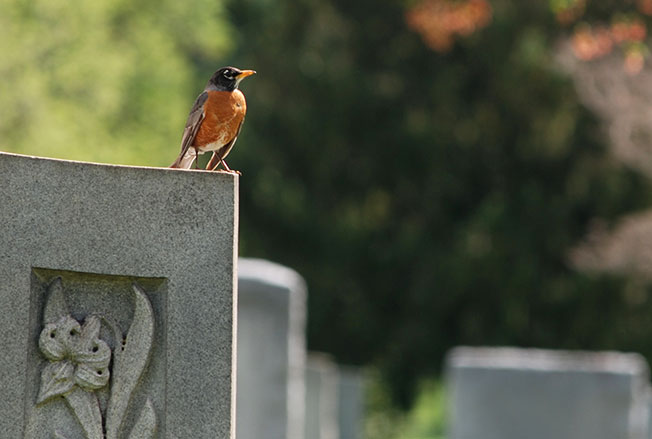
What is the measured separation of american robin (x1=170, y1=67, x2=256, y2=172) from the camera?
5000mm

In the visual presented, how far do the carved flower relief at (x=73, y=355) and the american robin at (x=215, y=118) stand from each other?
2.74 feet

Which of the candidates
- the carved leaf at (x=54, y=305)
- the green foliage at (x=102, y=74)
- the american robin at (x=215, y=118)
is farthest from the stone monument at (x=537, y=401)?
the green foliage at (x=102, y=74)

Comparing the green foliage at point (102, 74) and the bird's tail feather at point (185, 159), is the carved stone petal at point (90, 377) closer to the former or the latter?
the bird's tail feather at point (185, 159)

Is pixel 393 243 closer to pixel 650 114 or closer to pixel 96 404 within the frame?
pixel 650 114

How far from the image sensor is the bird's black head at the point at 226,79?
510 cm

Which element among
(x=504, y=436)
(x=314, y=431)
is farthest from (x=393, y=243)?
(x=504, y=436)

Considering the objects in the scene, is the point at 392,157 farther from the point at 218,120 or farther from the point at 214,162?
the point at 218,120

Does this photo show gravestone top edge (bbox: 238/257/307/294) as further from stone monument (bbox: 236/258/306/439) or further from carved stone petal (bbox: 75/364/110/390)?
carved stone petal (bbox: 75/364/110/390)

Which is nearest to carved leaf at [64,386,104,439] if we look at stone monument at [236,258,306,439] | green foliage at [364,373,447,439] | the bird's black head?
the bird's black head

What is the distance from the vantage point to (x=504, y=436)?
12.2 metres

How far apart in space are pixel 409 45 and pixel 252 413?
47.6ft

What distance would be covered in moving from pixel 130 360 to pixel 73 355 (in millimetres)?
177

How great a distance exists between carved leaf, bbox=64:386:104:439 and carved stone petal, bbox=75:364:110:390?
34 mm

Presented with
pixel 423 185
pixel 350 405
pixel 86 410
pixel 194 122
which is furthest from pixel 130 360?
pixel 423 185
